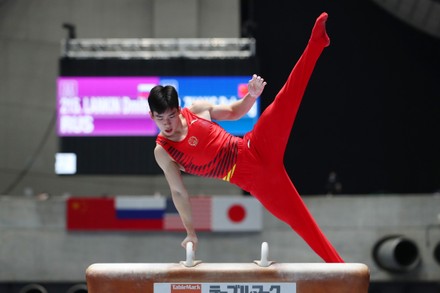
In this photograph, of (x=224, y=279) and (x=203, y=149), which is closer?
(x=224, y=279)

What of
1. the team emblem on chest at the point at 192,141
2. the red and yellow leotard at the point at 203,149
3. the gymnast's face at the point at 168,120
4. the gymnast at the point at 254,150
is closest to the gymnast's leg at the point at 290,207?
the gymnast at the point at 254,150

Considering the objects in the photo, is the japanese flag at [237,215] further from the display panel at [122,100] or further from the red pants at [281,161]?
the red pants at [281,161]

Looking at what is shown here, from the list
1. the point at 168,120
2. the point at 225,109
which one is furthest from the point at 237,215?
the point at 168,120

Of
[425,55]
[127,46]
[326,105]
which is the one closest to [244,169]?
[127,46]

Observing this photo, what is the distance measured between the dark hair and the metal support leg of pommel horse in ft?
2.88

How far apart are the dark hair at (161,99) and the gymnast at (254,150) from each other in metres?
0.06

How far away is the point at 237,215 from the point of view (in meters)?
9.56

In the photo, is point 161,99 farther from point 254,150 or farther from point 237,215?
point 237,215

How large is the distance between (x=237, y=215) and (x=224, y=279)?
6274mm

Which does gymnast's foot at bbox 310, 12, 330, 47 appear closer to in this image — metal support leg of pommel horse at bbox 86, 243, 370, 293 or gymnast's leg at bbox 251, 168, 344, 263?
gymnast's leg at bbox 251, 168, 344, 263

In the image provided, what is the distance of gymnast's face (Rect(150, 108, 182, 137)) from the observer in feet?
12.3

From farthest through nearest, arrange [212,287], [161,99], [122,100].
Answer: [122,100], [161,99], [212,287]

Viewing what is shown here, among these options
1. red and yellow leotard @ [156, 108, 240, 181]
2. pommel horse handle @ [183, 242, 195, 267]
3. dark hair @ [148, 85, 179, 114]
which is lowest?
pommel horse handle @ [183, 242, 195, 267]

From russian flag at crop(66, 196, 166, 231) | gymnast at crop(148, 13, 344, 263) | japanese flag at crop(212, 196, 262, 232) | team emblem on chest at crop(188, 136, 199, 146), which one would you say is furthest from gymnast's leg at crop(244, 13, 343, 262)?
russian flag at crop(66, 196, 166, 231)
